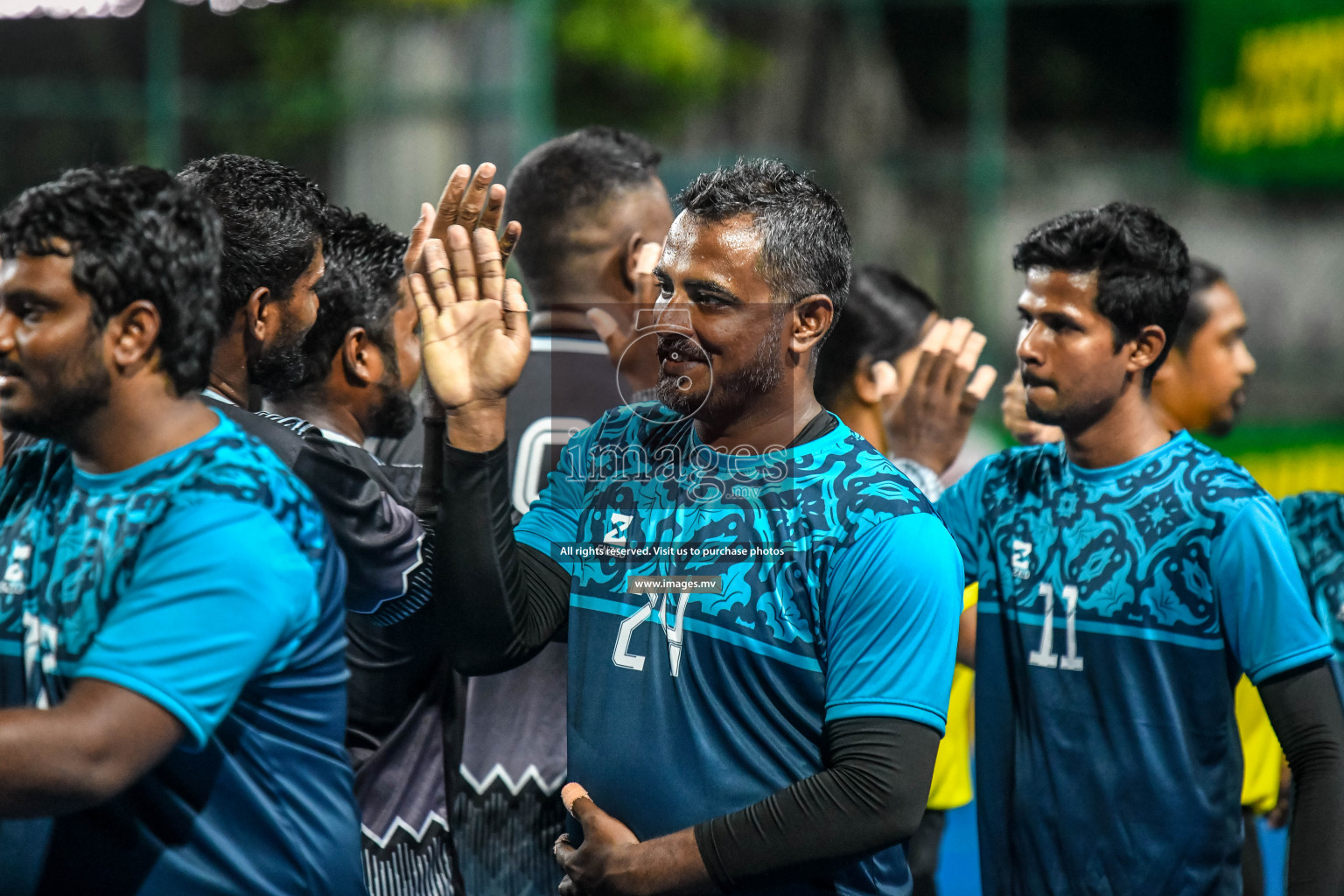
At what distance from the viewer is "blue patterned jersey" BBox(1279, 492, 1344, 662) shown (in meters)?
3.44

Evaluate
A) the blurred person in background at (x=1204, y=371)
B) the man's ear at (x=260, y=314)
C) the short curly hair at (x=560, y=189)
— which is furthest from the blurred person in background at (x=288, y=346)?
the blurred person in background at (x=1204, y=371)

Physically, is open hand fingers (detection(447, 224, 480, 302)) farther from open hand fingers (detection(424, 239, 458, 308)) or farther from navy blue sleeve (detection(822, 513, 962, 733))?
navy blue sleeve (detection(822, 513, 962, 733))

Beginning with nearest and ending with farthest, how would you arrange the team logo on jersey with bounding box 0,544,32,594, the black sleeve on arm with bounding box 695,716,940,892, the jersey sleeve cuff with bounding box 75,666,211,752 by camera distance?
the jersey sleeve cuff with bounding box 75,666,211,752 → the team logo on jersey with bounding box 0,544,32,594 → the black sleeve on arm with bounding box 695,716,940,892

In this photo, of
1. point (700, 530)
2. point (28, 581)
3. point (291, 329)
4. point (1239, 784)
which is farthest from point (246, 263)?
point (1239, 784)

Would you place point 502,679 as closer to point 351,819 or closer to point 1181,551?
point 351,819

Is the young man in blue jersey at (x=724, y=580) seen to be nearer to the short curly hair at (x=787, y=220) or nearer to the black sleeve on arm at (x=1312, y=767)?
the short curly hair at (x=787, y=220)

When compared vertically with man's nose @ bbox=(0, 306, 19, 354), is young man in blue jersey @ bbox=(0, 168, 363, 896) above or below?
below

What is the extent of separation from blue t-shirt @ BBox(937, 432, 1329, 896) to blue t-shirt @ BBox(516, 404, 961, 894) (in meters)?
0.60

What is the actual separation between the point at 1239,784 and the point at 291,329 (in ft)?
6.95

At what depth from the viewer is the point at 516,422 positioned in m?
3.18

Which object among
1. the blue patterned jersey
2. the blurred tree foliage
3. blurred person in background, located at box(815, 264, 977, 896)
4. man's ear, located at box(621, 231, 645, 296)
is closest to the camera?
the blue patterned jersey

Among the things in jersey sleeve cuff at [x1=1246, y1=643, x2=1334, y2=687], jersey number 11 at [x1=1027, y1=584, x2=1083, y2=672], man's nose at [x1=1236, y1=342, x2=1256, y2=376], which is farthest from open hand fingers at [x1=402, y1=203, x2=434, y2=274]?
man's nose at [x1=1236, y1=342, x2=1256, y2=376]

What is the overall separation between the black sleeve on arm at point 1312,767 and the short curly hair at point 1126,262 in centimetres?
78

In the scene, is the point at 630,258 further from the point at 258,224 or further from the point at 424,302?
the point at 424,302
